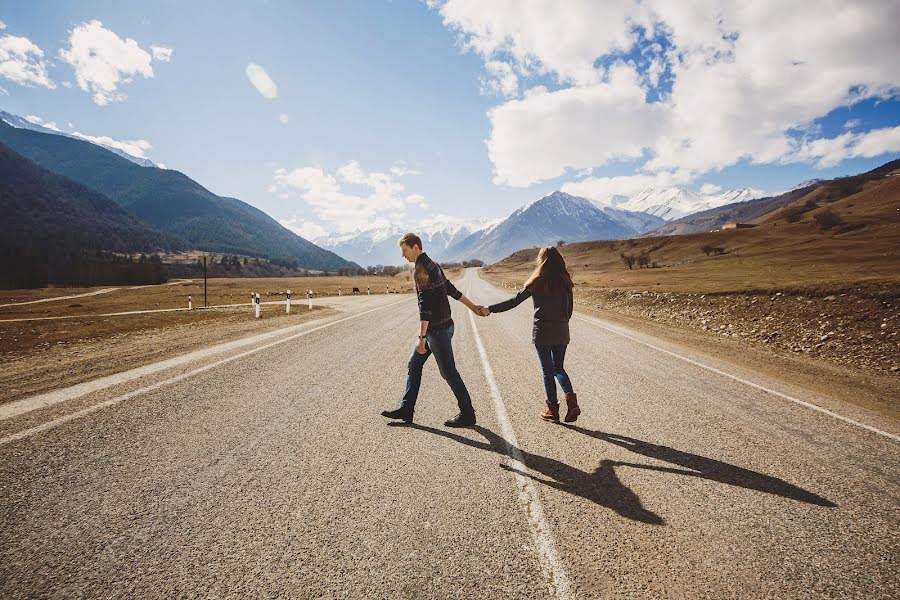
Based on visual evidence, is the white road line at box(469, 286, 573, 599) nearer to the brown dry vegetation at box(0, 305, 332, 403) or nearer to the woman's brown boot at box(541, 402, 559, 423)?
the woman's brown boot at box(541, 402, 559, 423)

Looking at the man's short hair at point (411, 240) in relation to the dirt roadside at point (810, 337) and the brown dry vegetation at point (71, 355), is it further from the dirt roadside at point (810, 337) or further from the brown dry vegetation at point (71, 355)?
the dirt roadside at point (810, 337)

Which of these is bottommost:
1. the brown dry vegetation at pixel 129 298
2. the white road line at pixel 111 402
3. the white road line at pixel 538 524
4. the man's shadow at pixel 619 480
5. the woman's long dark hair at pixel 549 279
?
the brown dry vegetation at pixel 129 298

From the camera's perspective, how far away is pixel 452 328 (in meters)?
5.30

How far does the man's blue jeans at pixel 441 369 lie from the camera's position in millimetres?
5027

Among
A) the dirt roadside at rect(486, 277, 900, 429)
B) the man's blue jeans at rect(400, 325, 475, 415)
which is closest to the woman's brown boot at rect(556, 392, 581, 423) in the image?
the man's blue jeans at rect(400, 325, 475, 415)

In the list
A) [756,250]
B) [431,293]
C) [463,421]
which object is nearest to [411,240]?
[431,293]

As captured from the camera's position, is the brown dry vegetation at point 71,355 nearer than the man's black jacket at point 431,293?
No

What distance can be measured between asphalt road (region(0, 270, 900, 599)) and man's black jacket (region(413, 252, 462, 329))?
4.54 feet

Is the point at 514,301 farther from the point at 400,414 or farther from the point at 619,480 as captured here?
the point at 619,480


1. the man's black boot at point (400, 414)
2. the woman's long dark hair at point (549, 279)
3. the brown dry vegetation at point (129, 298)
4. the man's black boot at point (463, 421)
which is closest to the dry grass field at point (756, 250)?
the brown dry vegetation at point (129, 298)

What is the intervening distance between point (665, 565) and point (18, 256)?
151 metres

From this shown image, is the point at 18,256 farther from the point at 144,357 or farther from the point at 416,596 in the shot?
the point at 416,596

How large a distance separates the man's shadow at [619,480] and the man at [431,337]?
1.96 ft

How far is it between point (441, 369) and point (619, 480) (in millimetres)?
2432
